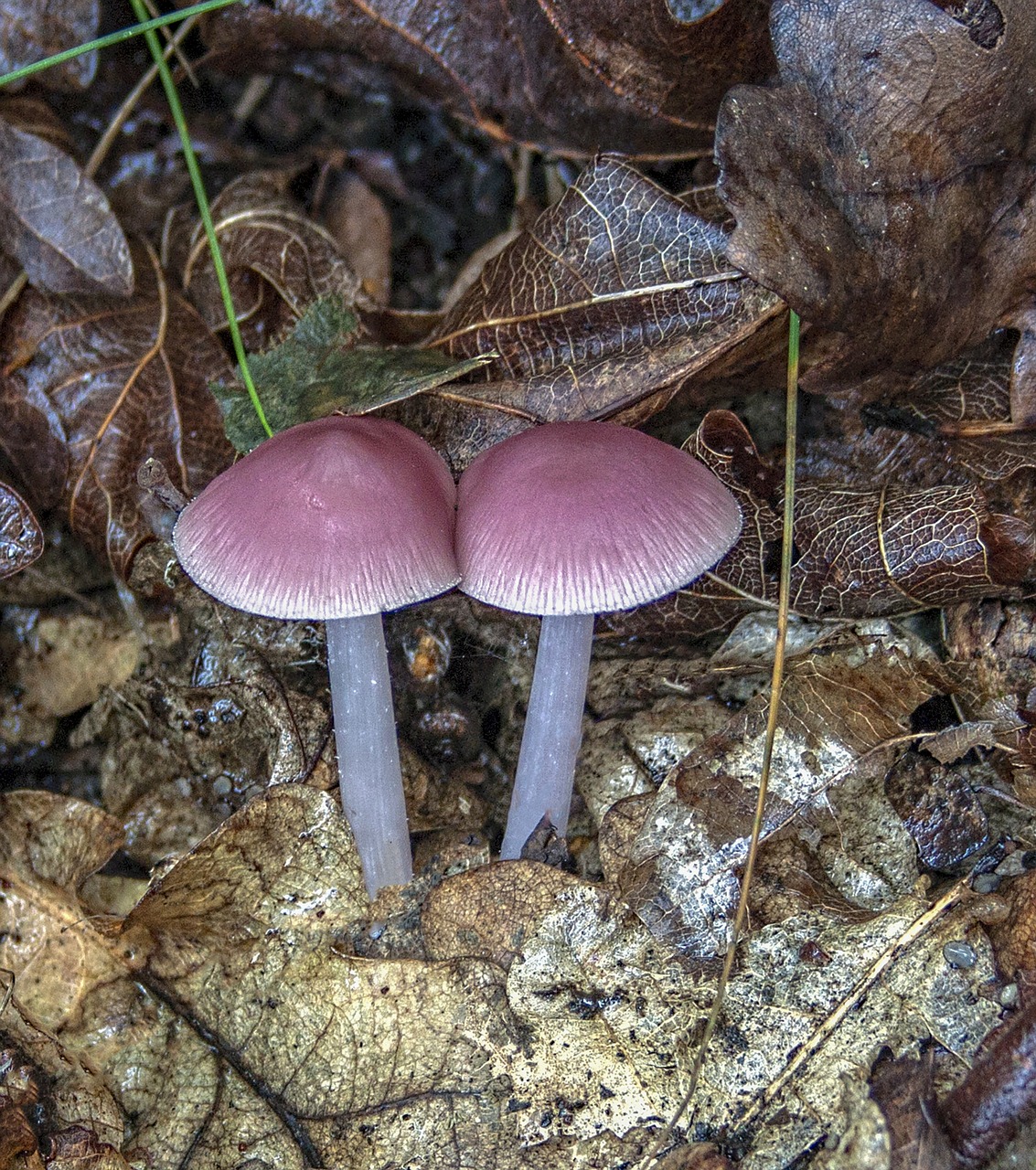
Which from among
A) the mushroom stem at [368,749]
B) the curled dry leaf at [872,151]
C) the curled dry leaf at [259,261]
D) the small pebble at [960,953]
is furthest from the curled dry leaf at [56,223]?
the small pebble at [960,953]

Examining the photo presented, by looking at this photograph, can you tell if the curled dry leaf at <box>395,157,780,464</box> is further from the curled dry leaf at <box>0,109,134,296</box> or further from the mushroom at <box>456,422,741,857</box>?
the curled dry leaf at <box>0,109,134,296</box>

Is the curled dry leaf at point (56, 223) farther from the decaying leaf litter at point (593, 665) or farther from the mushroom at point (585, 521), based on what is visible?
the mushroom at point (585, 521)

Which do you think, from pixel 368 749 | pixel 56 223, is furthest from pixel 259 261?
pixel 368 749

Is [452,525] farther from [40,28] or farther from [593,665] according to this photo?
[40,28]

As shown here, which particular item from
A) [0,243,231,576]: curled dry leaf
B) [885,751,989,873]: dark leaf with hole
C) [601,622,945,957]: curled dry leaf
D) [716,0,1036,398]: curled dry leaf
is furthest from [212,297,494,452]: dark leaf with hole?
[885,751,989,873]: dark leaf with hole

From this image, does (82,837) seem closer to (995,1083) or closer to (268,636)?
(268,636)
